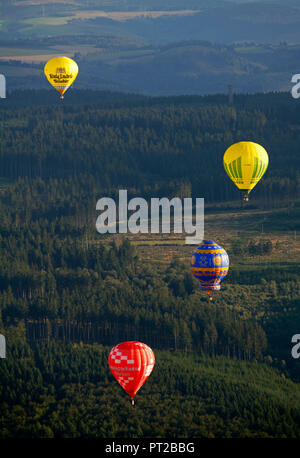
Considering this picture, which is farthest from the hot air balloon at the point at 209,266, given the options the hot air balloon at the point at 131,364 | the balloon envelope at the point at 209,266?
the hot air balloon at the point at 131,364

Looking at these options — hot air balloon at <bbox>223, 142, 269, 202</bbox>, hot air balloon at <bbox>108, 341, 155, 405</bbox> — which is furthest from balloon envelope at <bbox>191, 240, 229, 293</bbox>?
hot air balloon at <bbox>108, 341, 155, 405</bbox>

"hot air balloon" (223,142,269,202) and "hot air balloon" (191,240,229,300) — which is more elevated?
"hot air balloon" (223,142,269,202)

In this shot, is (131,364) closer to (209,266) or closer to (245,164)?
(209,266)

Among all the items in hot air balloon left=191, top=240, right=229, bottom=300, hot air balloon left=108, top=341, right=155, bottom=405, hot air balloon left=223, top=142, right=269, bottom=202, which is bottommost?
hot air balloon left=108, top=341, right=155, bottom=405

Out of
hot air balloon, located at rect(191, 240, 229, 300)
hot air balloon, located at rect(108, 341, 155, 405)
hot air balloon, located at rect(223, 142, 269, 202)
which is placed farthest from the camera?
hot air balloon, located at rect(223, 142, 269, 202)

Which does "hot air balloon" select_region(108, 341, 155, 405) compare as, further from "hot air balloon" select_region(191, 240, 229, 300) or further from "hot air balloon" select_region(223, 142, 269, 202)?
"hot air balloon" select_region(223, 142, 269, 202)

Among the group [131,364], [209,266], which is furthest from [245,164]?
[131,364]

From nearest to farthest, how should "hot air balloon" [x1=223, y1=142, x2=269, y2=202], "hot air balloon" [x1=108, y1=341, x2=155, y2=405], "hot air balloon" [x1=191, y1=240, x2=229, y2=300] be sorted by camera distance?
"hot air balloon" [x1=108, y1=341, x2=155, y2=405] < "hot air balloon" [x1=191, y1=240, x2=229, y2=300] < "hot air balloon" [x1=223, y1=142, x2=269, y2=202]
